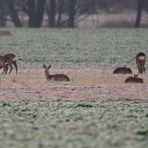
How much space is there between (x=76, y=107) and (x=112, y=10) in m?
75.6

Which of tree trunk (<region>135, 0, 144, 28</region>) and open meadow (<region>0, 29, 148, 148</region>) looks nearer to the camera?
open meadow (<region>0, 29, 148, 148</region>)

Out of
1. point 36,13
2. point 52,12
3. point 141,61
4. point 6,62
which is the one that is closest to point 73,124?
point 6,62

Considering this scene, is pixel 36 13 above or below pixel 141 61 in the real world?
above

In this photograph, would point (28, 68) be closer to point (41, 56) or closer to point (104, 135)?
point (41, 56)

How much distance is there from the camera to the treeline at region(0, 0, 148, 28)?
74.4 meters

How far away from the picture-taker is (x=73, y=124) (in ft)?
47.1

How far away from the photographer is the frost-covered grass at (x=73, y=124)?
12034 mm

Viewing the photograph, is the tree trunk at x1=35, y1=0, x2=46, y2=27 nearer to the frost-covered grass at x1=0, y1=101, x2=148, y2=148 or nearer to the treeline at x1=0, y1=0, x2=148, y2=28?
the treeline at x1=0, y1=0, x2=148, y2=28

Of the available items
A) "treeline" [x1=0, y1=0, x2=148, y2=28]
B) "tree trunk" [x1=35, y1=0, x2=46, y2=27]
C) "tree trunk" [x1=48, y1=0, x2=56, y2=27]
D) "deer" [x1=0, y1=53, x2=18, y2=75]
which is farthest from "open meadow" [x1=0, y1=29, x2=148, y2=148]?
"tree trunk" [x1=48, y1=0, x2=56, y2=27]

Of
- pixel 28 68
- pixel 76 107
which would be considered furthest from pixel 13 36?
pixel 76 107

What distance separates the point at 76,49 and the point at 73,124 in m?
27.0

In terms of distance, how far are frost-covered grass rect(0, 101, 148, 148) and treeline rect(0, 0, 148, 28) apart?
181ft

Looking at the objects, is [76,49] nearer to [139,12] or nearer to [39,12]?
[39,12]

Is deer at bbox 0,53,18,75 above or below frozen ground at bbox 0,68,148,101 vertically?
above
